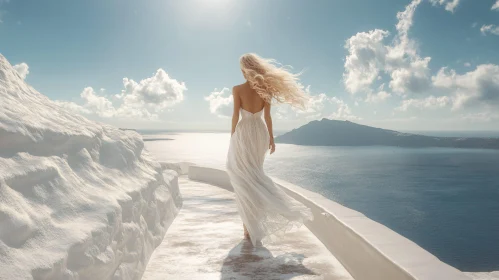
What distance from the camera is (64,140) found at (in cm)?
248

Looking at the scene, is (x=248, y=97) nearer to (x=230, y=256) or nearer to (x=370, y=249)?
(x=230, y=256)

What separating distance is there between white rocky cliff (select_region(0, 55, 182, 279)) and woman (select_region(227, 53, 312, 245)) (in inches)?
41.9

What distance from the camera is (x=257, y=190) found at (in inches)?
155

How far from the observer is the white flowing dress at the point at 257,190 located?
3826 millimetres

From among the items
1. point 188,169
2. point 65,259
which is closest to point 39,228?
point 65,259

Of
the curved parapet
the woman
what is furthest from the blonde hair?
A: the curved parapet

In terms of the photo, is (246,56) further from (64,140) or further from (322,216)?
(64,140)

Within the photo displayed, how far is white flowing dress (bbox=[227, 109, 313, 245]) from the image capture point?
3.83 m

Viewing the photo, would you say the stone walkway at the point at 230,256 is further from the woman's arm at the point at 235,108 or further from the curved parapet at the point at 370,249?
the woman's arm at the point at 235,108

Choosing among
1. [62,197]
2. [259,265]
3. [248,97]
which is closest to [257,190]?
[259,265]

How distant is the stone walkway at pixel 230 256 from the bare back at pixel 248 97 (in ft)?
4.90

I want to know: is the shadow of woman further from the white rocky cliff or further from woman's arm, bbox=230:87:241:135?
woman's arm, bbox=230:87:241:135

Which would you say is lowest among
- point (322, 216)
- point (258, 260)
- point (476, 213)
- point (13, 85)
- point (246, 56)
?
point (476, 213)

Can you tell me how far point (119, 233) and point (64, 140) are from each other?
76cm
